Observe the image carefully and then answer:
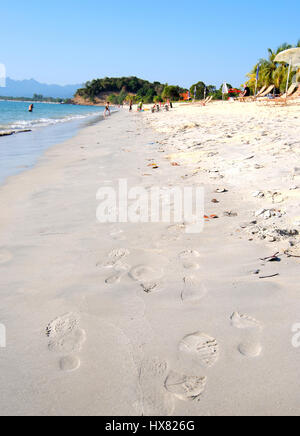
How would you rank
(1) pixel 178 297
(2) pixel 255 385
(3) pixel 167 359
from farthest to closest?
1. (1) pixel 178 297
2. (3) pixel 167 359
3. (2) pixel 255 385

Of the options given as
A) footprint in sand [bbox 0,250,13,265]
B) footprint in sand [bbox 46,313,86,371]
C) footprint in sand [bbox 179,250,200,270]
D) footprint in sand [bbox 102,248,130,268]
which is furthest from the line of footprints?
footprint in sand [bbox 0,250,13,265]

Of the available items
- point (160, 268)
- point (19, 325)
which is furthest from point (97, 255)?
point (19, 325)

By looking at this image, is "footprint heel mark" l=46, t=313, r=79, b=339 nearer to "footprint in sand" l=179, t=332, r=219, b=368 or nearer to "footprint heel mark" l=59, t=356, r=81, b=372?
"footprint heel mark" l=59, t=356, r=81, b=372

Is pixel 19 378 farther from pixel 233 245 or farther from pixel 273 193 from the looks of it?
pixel 273 193

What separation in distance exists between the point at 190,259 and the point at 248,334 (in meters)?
0.84

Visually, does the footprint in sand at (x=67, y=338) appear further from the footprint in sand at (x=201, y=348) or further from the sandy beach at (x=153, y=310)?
the footprint in sand at (x=201, y=348)

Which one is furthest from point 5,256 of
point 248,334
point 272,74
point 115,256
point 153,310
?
point 272,74

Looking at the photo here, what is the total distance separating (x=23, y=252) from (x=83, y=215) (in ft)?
3.08

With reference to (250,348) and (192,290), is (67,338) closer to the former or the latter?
(192,290)

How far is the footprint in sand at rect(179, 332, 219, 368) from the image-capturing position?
1339 millimetres

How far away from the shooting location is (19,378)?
1287mm

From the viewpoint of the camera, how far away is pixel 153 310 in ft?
5.50

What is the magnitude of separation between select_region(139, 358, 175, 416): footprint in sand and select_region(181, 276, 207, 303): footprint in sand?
0.51 metres

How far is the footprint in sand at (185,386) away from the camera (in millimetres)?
1178
